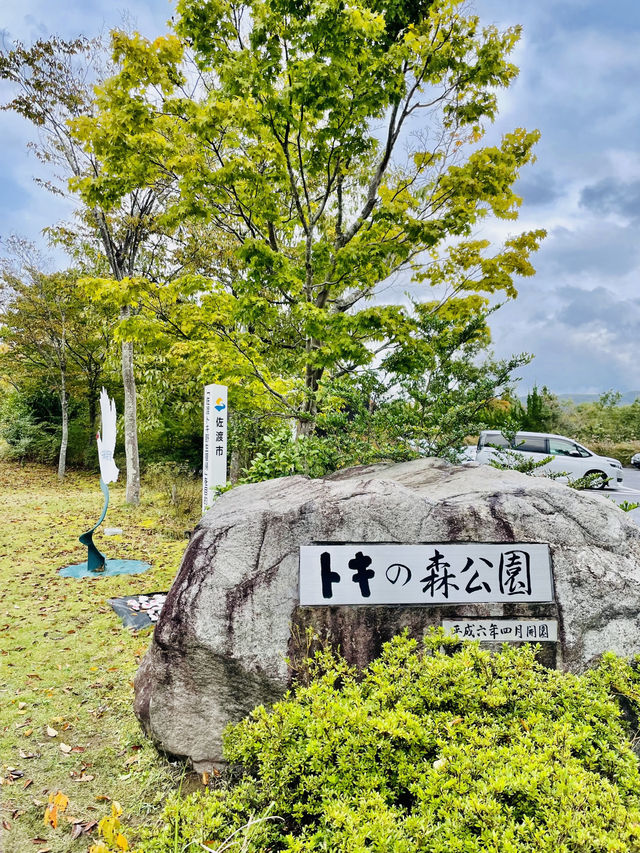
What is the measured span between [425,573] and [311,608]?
66cm

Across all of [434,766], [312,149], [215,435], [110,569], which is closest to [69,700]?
[434,766]

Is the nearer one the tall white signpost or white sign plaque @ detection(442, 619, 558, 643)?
white sign plaque @ detection(442, 619, 558, 643)

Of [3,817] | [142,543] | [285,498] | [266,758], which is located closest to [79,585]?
[142,543]

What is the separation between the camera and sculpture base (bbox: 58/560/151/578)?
6340mm

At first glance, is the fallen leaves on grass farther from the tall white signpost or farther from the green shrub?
the tall white signpost

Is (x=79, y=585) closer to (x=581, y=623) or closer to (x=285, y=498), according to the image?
(x=285, y=498)

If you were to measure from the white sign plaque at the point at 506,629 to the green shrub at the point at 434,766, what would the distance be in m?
0.20

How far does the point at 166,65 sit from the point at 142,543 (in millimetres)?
6645

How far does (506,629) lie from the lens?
2.80 metres

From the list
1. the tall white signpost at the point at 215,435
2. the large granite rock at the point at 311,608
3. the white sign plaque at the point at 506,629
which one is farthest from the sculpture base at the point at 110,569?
the white sign plaque at the point at 506,629

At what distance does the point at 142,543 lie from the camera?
8.02 meters

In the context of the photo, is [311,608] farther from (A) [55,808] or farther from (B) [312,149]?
(B) [312,149]

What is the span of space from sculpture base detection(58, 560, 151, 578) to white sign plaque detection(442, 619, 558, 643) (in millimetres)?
4911

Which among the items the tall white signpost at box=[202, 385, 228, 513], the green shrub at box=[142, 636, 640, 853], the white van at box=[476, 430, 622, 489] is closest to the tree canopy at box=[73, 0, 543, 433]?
the tall white signpost at box=[202, 385, 228, 513]
